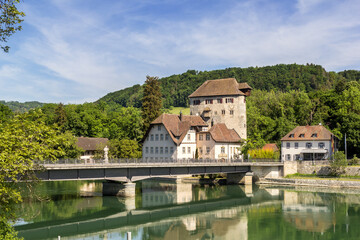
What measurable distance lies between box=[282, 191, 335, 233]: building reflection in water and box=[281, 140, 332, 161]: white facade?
16.6m

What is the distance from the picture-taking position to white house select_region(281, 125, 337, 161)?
68438 mm

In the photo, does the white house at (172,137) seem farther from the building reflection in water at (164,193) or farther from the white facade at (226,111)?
the white facade at (226,111)

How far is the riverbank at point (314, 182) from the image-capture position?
57281 millimetres

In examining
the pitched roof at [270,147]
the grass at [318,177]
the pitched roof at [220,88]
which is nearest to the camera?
the grass at [318,177]

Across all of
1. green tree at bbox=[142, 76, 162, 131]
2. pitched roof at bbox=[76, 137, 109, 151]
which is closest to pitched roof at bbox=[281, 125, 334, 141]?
green tree at bbox=[142, 76, 162, 131]

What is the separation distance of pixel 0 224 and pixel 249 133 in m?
75.5

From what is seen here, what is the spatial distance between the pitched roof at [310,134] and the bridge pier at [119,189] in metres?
34.0

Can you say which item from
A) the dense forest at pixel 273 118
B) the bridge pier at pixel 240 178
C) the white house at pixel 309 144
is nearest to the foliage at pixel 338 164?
the white house at pixel 309 144

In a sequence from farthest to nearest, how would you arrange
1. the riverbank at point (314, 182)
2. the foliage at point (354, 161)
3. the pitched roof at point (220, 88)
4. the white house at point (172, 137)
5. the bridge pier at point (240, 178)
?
the pitched roof at point (220, 88)
the white house at point (172, 137)
the bridge pier at point (240, 178)
the foliage at point (354, 161)
the riverbank at point (314, 182)

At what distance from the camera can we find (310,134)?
2744 inches

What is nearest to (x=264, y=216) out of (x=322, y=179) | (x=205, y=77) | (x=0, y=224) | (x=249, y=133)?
(x=322, y=179)

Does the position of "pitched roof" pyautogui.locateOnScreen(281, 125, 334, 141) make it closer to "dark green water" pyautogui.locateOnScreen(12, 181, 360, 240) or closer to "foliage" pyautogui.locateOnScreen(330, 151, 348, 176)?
"foliage" pyautogui.locateOnScreen(330, 151, 348, 176)

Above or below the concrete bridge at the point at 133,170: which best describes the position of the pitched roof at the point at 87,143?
above

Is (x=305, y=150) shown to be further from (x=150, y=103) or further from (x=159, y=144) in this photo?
(x=150, y=103)
